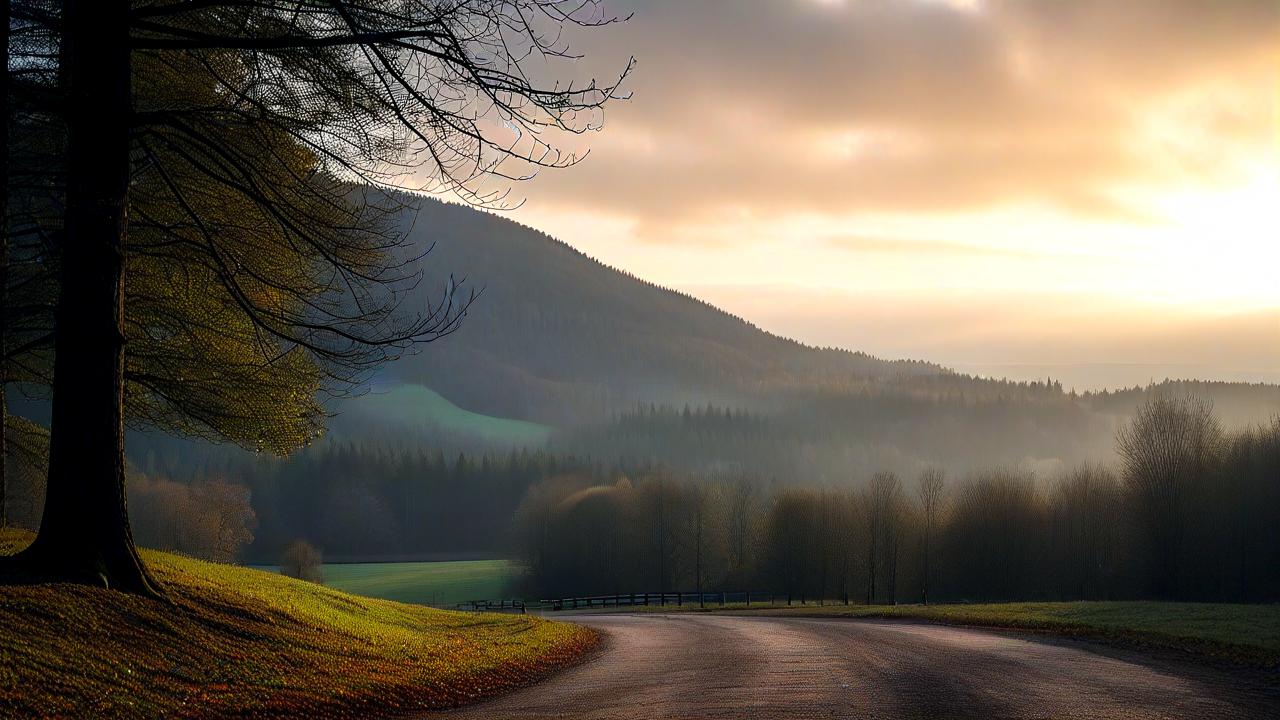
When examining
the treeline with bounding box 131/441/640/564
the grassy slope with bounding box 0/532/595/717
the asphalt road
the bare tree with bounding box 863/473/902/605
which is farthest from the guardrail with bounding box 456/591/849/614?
the treeline with bounding box 131/441/640/564

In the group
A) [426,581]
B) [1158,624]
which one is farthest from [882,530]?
[1158,624]

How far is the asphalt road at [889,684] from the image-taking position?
1216 cm

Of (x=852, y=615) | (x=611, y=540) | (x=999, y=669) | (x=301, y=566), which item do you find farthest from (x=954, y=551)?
(x=999, y=669)

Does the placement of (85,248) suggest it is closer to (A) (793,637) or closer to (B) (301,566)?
(A) (793,637)

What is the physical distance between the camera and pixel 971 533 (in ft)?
273

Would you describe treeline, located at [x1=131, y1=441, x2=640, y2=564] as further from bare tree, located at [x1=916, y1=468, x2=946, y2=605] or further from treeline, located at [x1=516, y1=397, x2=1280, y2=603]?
bare tree, located at [x1=916, y1=468, x2=946, y2=605]

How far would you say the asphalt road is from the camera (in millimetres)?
12164

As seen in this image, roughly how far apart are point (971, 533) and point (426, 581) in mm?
58226

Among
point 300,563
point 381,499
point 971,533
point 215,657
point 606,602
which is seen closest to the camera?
point 215,657

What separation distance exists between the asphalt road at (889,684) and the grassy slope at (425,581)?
2856 inches

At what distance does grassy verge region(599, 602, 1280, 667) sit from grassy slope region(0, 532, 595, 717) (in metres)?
13.4

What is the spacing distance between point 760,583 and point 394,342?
80.4 m

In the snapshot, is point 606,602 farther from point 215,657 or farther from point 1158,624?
point 215,657

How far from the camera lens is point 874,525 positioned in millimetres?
84938
